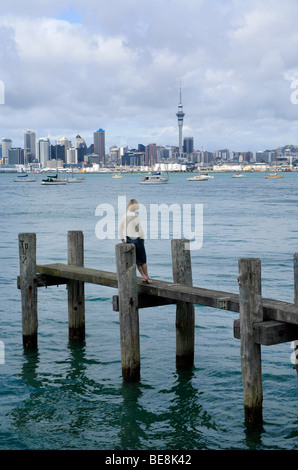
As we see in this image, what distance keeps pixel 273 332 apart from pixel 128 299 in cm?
289

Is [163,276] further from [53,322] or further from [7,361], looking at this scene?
[7,361]

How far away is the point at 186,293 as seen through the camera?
10438 millimetres

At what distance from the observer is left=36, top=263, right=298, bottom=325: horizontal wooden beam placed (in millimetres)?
8969

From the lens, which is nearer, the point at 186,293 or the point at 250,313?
the point at 250,313

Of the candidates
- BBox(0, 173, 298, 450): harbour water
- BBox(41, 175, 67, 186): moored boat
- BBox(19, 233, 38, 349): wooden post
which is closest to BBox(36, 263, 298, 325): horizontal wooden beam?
BBox(19, 233, 38, 349): wooden post

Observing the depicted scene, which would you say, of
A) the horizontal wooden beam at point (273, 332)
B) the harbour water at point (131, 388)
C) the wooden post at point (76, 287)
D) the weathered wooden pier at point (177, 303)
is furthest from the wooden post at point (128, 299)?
the wooden post at point (76, 287)

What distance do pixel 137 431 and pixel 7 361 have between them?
431 centimetres

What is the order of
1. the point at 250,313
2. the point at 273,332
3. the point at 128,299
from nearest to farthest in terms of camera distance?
1. the point at 273,332
2. the point at 250,313
3. the point at 128,299

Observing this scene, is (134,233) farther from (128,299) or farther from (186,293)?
(186,293)

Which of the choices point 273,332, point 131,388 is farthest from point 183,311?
point 273,332

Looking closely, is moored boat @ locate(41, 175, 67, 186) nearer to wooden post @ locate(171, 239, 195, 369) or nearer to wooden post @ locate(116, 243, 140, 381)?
wooden post @ locate(171, 239, 195, 369)

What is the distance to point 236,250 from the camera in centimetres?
3152
